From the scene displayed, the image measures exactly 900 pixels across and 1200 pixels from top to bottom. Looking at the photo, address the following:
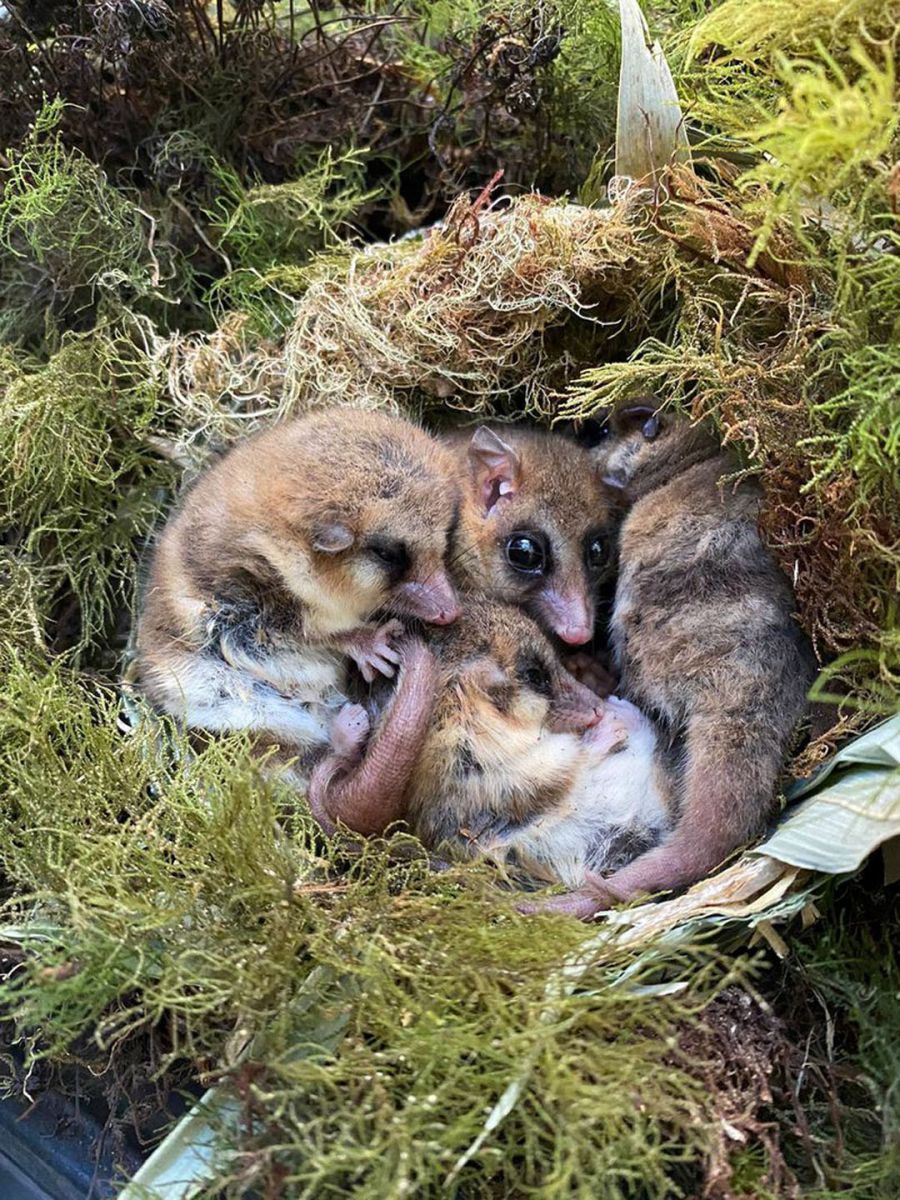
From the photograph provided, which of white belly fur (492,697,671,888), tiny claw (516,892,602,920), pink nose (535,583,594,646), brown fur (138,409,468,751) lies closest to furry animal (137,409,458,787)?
brown fur (138,409,468,751)

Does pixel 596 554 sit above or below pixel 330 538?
below

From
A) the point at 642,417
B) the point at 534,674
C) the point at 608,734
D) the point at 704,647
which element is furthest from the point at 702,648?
the point at 642,417

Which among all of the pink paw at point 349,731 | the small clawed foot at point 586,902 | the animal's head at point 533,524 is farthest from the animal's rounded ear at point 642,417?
the small clawed foot at point 586,902

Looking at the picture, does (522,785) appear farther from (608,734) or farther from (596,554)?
(596,554)

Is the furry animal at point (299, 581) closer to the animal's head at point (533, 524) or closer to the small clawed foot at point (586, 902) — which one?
the animal's head at point (533, 524)

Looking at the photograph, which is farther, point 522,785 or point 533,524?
point 533,524

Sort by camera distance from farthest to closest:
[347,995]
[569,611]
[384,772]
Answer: [569,611]
[384,772]
[347,995]
